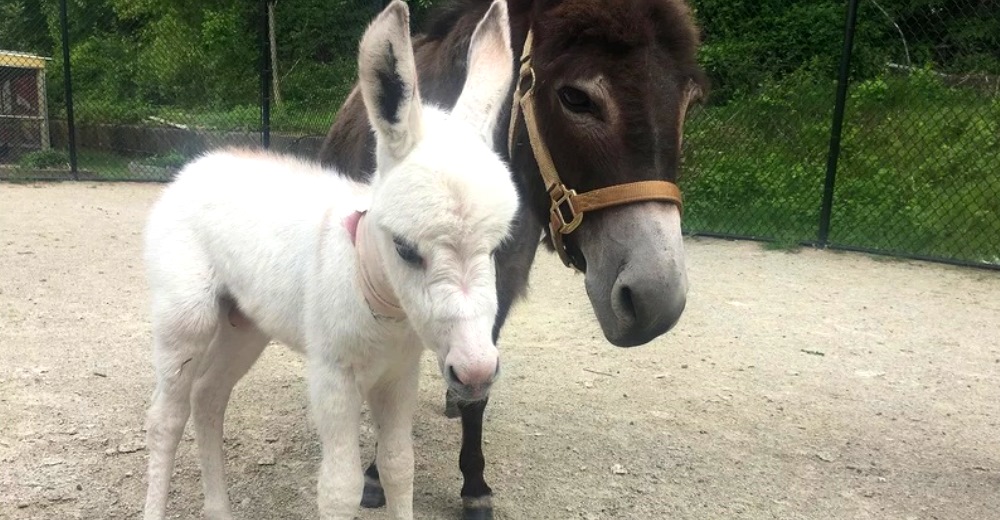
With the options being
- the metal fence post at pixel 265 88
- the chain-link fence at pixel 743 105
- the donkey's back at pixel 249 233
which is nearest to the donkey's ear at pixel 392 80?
the donkey's back at pixel 249 233

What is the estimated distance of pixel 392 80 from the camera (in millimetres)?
1622

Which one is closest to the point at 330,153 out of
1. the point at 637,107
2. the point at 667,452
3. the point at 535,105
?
the point at 535,105

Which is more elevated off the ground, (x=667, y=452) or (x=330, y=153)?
(x=330, y=153)

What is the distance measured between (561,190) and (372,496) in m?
1.43

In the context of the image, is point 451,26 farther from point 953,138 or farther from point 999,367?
point 953,138

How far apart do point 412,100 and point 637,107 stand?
0.77 m

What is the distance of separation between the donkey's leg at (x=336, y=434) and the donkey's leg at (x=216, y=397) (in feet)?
2.12

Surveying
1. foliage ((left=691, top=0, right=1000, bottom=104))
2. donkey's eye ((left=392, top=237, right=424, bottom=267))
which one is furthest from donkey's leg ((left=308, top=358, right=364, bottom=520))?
foliage ((left=691, top=0, right=1000, bottom=104))

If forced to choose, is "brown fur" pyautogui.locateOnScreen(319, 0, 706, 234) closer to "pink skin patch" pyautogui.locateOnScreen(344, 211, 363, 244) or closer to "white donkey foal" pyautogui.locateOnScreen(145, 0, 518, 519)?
"white donkey foal" pyautogui.locateOnScreen(145, 0, 518, 519)

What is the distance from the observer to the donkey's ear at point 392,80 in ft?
5.17

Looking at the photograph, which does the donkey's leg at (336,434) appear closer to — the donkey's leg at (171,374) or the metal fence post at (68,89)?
the donkey's leg at (171,374)

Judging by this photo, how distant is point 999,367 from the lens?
4.43 metres

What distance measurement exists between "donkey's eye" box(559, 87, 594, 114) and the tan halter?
4.8 inches

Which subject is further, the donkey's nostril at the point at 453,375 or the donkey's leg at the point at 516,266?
the donkey's leg at the point at 516,266
